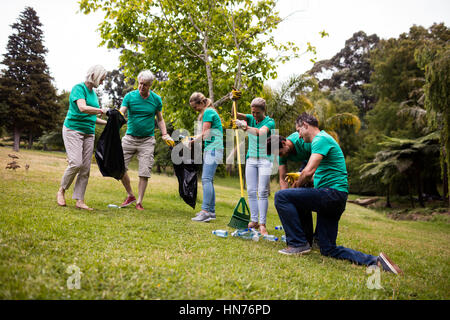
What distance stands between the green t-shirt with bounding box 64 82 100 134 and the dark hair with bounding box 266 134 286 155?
2.90 meters

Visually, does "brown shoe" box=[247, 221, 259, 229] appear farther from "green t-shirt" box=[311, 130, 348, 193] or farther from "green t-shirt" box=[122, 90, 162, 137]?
"green t-shirt" box=[122, 90, 162, 137]

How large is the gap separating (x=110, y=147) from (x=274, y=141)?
2819 millimetres

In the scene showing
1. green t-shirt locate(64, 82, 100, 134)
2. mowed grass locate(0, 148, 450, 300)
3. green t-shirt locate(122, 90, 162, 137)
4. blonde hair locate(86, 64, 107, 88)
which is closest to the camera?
mowed grass locate(0, 148, 450, 300)

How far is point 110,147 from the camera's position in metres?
5.01

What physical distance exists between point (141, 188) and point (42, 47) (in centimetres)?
3099

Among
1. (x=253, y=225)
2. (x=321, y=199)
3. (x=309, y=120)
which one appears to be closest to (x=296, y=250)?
(x=321, y=199)

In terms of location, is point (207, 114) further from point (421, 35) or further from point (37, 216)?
point (421, 35)

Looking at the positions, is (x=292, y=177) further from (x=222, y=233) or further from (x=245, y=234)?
(x=222, y=233)

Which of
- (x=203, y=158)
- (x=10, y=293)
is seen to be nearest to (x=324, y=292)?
(x=10, y=293)

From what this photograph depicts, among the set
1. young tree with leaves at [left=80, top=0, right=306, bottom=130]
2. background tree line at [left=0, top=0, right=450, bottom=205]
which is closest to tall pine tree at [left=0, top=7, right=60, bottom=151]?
background tree line at [left=0, top=0, right=450, bottom=205]

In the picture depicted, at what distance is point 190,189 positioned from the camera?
546 centimetres

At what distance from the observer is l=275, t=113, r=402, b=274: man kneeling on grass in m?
3.46

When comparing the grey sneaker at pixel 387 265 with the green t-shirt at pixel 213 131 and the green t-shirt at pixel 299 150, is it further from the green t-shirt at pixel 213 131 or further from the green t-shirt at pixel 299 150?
the green t-shirt at pixel 213 131

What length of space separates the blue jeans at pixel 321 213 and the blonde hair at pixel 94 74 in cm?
350
